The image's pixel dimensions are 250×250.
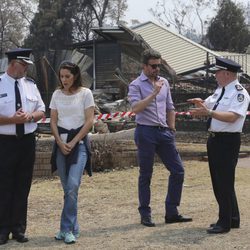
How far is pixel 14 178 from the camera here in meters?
5.42

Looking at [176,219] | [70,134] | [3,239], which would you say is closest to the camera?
[3,239]

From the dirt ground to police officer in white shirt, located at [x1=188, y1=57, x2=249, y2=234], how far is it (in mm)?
310

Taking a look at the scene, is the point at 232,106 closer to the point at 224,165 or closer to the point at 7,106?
the point at 224,165

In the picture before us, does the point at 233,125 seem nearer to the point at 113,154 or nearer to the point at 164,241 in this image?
the point at 164,241

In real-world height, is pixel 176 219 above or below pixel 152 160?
below

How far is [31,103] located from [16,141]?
417 mm

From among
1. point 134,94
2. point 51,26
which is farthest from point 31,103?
point 51,26

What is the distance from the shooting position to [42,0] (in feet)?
181

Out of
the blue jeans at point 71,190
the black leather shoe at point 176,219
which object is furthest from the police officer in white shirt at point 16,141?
the black leather shoe at point 176,219

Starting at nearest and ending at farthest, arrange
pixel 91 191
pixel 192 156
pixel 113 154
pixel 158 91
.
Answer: pixel 158 91
pixel 91 191
pixel 113 154
pixel 192 156

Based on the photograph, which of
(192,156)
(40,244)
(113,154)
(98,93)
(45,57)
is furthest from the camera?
(98,93)

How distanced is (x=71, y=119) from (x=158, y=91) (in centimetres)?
100

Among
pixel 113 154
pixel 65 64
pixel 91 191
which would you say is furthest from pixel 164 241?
pixel 113 154

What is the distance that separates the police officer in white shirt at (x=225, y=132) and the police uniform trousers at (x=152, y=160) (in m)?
0.55
